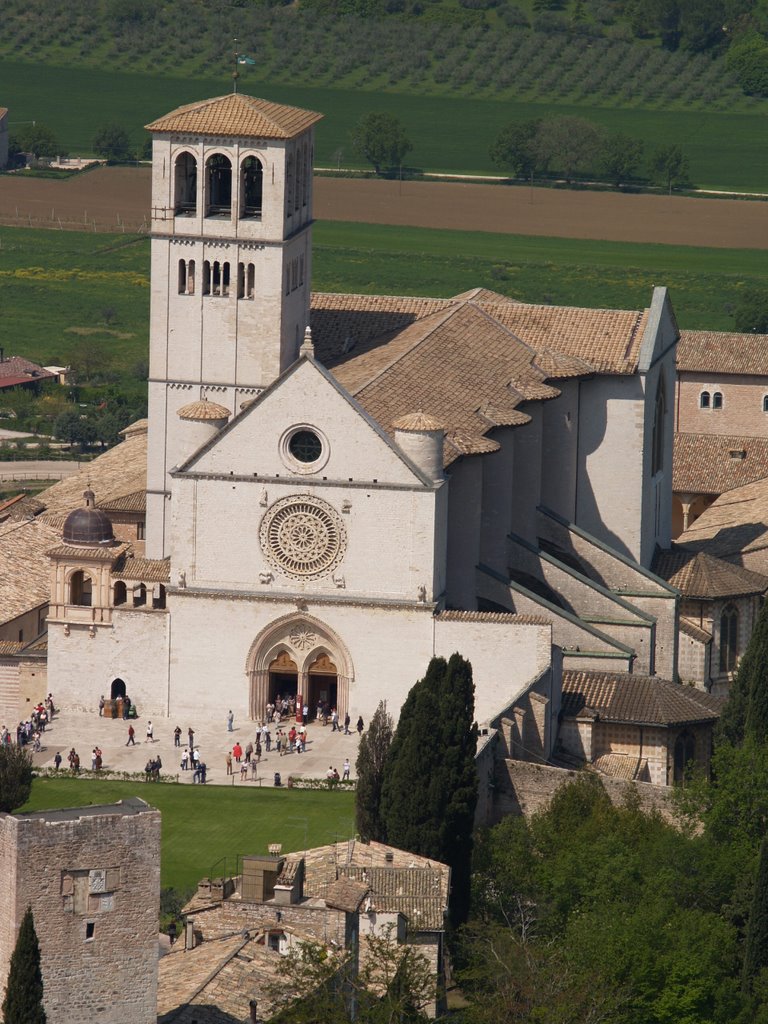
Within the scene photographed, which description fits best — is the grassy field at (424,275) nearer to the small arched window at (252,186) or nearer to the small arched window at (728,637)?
the small arched window at (728,637)

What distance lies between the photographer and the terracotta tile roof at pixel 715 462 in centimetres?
12394

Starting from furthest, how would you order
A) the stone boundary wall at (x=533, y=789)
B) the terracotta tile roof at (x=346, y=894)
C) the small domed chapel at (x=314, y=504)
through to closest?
the small domed chapel at (x=314, y=504) < the stone boundary wall at (x=533, y=789) < the terracotta tile roof at (x=346, y=894)

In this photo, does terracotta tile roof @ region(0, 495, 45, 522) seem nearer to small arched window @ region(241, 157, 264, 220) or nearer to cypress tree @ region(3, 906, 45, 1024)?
small arched window @ region(241, 157, 264, 220)

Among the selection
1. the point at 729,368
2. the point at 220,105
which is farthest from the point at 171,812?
the point at 729,368

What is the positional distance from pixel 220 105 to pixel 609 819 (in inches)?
1136

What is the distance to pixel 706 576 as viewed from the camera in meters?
104

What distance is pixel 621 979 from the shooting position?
68562 millimetres

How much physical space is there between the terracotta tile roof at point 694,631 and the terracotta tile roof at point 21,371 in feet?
219

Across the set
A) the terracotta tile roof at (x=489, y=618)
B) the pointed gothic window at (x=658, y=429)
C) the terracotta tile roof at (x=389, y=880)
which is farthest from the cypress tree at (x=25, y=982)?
the pointed gothic window at (x=658, y=429)

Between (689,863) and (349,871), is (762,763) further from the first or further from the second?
(349,871)

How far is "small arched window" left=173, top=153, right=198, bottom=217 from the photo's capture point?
322ft

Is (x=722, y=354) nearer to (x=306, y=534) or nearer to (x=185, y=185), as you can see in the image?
(x=185, y=185)

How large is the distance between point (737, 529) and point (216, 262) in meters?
23.1

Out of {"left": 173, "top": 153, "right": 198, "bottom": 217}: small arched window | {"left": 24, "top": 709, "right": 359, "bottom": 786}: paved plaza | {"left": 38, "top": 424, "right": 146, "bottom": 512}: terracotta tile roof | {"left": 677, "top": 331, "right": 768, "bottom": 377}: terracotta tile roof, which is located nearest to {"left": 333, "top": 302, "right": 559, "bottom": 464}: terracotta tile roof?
{"left": 173, "top": 153, "right": 198, "bottom": 217}: small arched window
